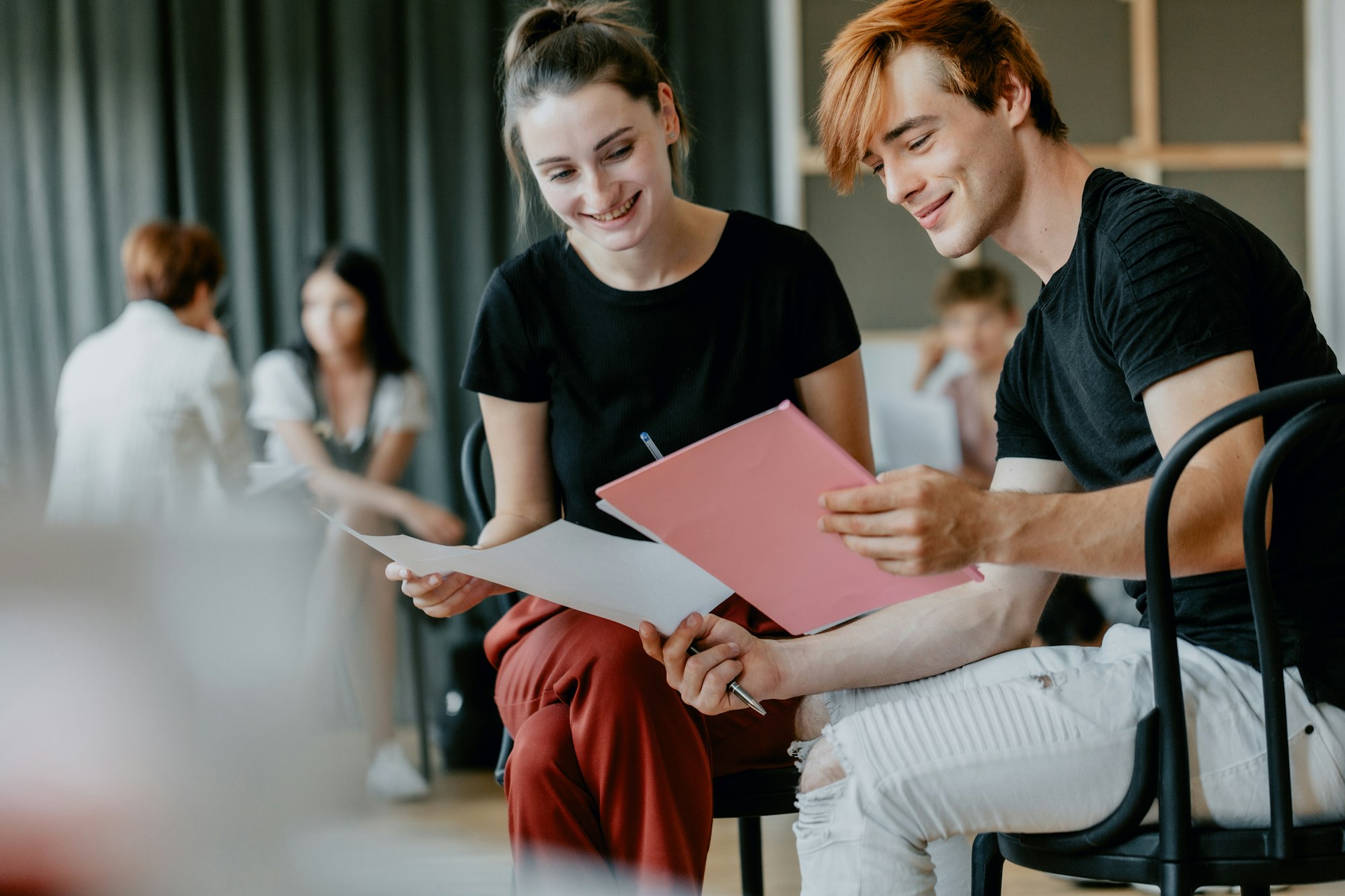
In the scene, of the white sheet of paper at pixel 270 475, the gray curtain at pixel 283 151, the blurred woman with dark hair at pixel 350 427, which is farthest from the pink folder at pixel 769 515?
the gray curtain at pixel 283 151

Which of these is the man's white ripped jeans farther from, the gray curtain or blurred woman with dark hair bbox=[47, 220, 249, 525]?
the gray curtain

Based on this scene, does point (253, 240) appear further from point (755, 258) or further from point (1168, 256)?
point (1168, 256)

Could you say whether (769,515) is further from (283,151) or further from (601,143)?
(283,151)

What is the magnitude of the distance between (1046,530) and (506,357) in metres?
0.72

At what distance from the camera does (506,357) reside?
138 centimetres

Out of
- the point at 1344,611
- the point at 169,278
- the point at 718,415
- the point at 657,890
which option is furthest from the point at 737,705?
the point at 169,278

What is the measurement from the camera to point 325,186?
3838 millimetres

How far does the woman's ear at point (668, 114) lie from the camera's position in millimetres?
1411

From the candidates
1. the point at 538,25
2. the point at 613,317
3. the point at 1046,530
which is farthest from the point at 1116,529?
the point at 538,25

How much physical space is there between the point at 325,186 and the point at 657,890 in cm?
324

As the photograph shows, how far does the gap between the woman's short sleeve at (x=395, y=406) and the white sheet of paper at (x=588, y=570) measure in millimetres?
2357

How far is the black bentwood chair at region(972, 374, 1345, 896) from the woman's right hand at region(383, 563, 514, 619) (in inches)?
22.6

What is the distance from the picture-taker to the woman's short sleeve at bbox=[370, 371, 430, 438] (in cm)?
339

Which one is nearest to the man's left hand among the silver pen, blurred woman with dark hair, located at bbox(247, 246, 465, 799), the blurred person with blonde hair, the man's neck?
the silver pen
